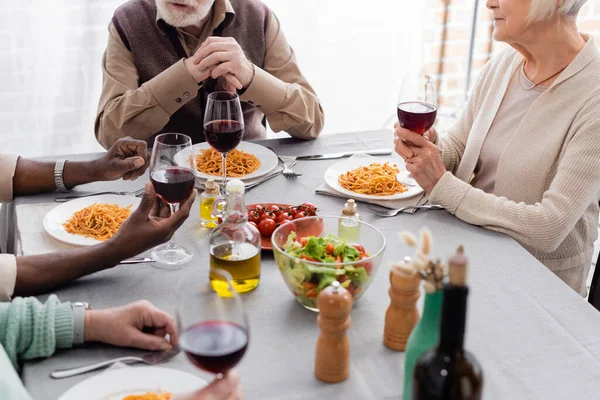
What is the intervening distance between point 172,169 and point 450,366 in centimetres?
86

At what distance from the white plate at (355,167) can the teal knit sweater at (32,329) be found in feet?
2.84

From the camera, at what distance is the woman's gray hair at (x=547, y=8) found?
189cm

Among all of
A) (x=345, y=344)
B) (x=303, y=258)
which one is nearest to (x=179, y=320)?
(x=345, y=344)

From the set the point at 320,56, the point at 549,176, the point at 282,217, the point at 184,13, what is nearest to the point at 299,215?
the point at 282,217

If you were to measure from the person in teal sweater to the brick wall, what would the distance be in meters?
3.22

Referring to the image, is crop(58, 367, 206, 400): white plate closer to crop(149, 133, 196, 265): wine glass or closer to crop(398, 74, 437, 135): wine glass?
crop(149, 133, 196, 265): wine glass

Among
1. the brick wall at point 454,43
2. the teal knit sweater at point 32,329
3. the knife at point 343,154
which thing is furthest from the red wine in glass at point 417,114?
the brick wall at point 454,43

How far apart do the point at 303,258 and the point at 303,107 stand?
1.08 m

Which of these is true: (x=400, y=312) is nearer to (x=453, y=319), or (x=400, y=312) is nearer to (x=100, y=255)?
(x=453, y=319)

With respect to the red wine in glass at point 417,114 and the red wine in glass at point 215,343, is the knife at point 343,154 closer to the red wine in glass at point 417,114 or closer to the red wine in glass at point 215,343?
the red wine in glass at point 417,114

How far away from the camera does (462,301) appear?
766mm

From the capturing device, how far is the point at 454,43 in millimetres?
4195

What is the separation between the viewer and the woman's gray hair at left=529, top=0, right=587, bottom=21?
1888 millimetres

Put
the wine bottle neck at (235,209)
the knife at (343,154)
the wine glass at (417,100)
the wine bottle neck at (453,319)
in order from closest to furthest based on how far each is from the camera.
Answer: the wine bottle neck at (453,319), the wine bottle neck at (235,209), the wine glass at (417,100), the knife at (343,154)
